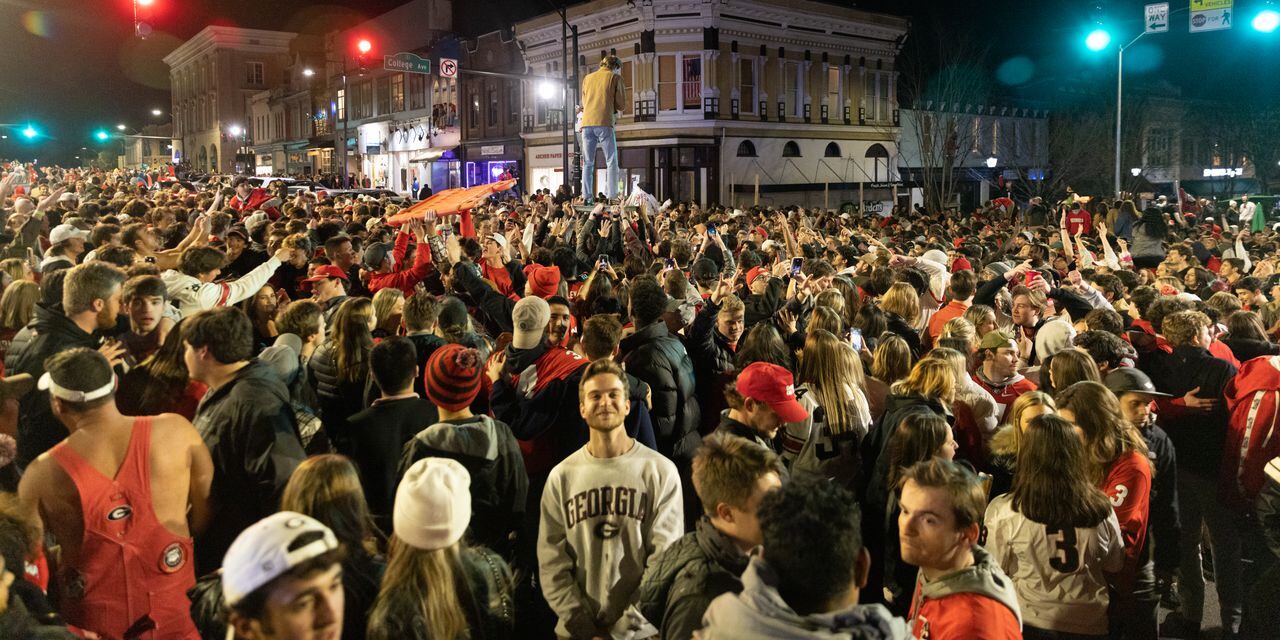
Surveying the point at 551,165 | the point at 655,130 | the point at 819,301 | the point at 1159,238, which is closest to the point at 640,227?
the point at 819,301

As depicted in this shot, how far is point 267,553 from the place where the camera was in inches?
86.3

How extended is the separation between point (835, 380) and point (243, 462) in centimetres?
309

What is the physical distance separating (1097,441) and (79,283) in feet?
17.7

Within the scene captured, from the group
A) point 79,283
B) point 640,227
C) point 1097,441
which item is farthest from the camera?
point 640,227

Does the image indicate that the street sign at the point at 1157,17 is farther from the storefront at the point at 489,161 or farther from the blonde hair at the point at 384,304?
the storefront at the point at 489,161

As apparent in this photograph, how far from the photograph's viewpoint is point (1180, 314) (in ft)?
18.2

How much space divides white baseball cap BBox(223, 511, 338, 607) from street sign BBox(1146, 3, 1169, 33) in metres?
24.8

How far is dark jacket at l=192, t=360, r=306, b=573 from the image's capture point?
3.64 metres

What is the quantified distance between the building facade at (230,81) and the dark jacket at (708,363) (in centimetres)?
7440

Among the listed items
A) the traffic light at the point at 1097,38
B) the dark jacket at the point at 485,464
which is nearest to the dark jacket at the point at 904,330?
the dark jacket at the point at 485,464

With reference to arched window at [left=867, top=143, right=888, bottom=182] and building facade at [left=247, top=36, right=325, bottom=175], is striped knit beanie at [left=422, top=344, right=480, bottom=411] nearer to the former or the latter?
arched window at [left=867, top=143, right=888, bottom=182]

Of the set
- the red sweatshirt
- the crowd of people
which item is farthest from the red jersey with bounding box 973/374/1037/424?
the red sweatshirt

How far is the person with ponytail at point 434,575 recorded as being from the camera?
2680 millimetres

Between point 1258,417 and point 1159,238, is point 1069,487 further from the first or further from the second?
point 1159,238
